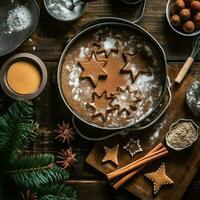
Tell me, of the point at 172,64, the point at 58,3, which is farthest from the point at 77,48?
the point at 172,64

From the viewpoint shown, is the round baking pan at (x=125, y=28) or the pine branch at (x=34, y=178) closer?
the pine branch at (x=34, y=178)

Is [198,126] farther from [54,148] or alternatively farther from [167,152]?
[54,148]

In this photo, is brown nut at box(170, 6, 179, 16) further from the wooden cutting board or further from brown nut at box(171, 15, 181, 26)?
the wooden cutting board

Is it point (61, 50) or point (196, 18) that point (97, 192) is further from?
point (196, 18)

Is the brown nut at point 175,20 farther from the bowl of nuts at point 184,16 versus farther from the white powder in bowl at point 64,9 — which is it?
the white powder in bowl at point 64,9

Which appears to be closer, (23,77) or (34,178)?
(34,178)

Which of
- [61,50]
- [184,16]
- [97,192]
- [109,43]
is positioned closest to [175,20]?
[184,16]

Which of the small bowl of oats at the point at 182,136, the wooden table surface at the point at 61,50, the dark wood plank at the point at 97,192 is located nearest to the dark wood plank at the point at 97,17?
the wooden table surface at the point at 61,50
